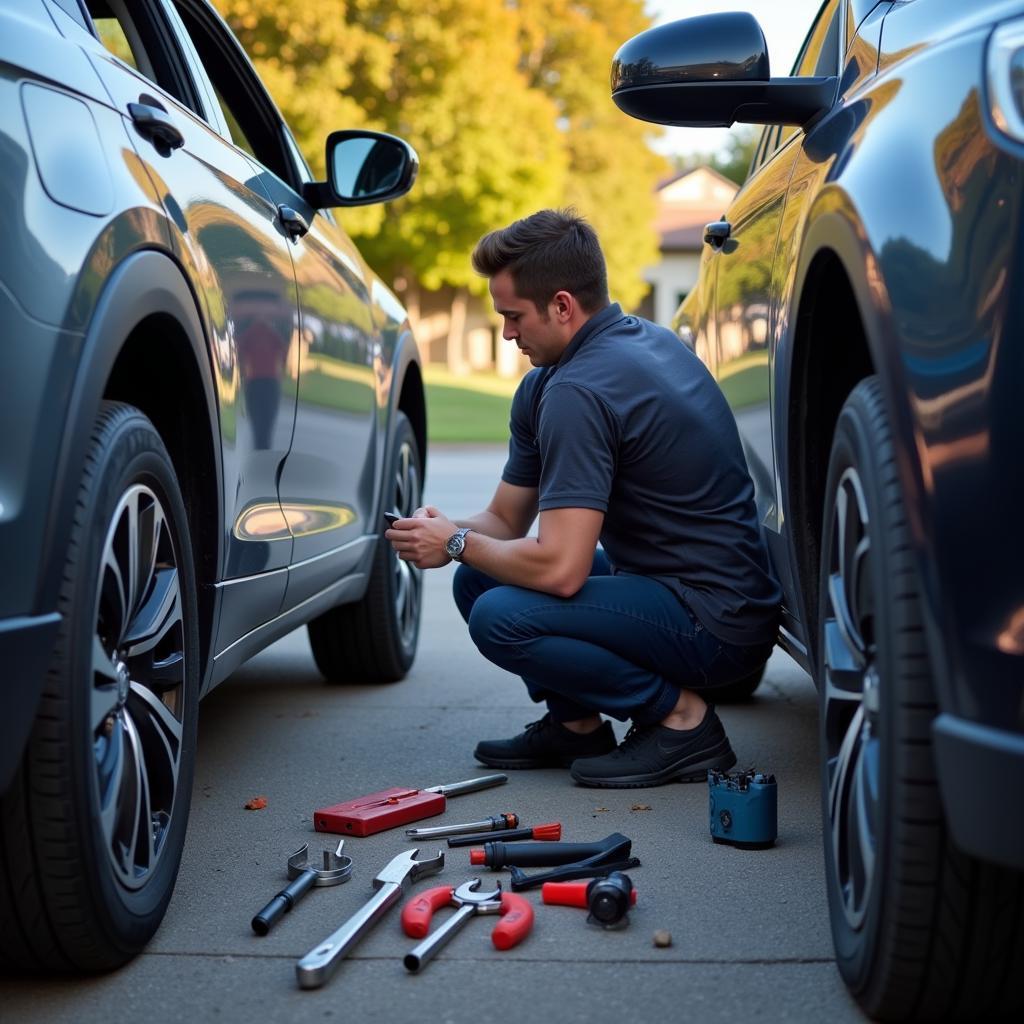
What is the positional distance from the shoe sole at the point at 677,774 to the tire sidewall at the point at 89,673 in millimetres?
1216

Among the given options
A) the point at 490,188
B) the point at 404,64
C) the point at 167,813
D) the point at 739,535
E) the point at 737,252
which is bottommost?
the point at 167,813

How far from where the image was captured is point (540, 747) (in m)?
3.73

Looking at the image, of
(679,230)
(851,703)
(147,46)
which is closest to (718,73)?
(851,703)

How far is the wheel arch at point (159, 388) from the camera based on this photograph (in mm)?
1959

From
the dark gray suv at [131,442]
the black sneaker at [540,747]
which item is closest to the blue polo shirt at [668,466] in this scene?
the black sneaker at [540,747]

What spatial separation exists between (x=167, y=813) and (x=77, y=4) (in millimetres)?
1308

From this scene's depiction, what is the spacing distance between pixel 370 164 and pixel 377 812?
2.15m

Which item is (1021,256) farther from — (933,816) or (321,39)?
(321,39)

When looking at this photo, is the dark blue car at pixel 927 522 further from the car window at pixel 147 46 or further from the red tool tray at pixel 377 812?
the car window at pixel 147 46

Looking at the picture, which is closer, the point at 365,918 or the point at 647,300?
the point at 365,918

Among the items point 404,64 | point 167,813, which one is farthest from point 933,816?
point 404,64

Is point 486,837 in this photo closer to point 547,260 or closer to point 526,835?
point 526,835

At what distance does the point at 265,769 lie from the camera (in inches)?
147

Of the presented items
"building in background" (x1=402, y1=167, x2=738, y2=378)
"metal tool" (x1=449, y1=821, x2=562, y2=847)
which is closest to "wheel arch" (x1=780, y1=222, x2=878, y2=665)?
"metal tool" (x1=449, y1=821, x2=562, y2=847)
